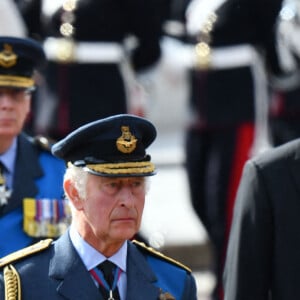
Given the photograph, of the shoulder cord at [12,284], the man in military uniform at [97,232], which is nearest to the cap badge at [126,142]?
the man in military uniform at [97,232]

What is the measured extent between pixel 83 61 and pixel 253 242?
3.03 metres

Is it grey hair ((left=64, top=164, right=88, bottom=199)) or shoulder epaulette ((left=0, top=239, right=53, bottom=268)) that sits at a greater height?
grey hair ((left=64, top=164, right=88, bottom=199))

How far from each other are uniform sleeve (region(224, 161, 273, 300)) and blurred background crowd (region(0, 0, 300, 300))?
267cm

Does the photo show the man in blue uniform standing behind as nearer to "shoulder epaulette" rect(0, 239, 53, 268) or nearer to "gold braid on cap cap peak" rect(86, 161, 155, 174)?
"shoulder epaulette" rect(0, 239, 53, 268)

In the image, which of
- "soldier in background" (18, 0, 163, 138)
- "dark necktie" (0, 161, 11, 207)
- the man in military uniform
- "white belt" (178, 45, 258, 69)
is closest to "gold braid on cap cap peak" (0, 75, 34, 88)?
"dark necktie" (0, 161, 11, 207)

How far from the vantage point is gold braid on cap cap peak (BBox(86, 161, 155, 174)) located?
476 cm

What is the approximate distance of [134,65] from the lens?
27.1 feet

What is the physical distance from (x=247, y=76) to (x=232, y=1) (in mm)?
443

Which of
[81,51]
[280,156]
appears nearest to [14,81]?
[280,156]

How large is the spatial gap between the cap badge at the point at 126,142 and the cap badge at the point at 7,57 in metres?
1.41

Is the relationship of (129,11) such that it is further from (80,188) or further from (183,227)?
(80,188)

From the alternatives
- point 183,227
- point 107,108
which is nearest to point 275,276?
point 107,108

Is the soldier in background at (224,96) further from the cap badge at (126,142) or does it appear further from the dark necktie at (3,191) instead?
the cap badge at (126,142)

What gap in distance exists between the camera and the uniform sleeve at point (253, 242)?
515cm
